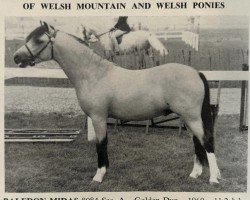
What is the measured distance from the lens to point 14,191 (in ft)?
5.71

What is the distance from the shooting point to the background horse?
176cm

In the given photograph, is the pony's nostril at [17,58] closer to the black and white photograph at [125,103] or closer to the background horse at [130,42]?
the black and white photograph at [125,103]

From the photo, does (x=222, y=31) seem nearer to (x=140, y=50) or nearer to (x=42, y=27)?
(x=140, y=50)

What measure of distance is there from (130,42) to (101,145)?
0.47m

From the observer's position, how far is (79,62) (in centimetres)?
165

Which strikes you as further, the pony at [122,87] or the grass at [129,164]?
the grass at [129,164]

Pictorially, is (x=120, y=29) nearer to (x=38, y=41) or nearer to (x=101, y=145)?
(x=38, y=41)

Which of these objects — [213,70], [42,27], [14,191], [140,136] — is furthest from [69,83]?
[213,70]

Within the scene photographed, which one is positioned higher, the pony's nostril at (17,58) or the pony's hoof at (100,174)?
the pony's nostril at (17,58)

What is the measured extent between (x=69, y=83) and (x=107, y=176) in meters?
0.43

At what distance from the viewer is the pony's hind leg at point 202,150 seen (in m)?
1.61

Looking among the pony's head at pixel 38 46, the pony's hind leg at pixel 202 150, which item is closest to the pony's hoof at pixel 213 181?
the pony's hind leg at pixel 202 150

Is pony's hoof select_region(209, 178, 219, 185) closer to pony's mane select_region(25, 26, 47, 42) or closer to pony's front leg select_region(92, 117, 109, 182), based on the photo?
pony's front leg select_region(92, 117, 109, 182)

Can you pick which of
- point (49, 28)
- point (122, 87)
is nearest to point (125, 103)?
point (122, 87)
